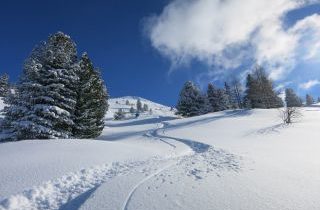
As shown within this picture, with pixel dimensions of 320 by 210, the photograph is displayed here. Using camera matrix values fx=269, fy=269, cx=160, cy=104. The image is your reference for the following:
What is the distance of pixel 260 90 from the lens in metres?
55.9

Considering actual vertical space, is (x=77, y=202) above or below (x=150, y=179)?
below

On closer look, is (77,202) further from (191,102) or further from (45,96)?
(191,102)

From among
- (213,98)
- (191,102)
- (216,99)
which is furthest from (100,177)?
(216,99)

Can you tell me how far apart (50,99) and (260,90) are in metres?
45.9

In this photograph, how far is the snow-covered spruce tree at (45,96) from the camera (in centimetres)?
1992

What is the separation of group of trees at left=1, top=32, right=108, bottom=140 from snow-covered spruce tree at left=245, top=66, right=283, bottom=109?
135 feet

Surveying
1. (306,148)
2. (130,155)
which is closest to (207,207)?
(130,155)

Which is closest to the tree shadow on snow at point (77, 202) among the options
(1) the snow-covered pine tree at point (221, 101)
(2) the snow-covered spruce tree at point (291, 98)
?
(1) the snow-covered pine tree at point (221, 101)

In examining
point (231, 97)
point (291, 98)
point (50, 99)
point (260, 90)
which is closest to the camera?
point (50, 99)

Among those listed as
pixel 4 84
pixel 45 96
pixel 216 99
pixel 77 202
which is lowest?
pixel 77 202

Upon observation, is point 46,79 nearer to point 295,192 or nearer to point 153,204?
point 153,204

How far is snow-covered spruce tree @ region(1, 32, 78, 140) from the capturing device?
19.9 m

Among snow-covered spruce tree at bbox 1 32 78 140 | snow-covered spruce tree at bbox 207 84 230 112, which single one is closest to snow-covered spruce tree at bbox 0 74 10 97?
snow-covered spruce tree at bbox 207 84 230 112

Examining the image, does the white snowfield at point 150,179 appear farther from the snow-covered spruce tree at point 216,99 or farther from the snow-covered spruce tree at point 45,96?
the snow-covered spruce tree at point 216,99
